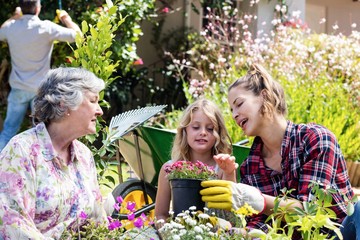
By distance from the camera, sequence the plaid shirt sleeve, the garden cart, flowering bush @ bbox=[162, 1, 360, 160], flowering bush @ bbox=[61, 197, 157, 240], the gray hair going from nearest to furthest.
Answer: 1. flowering bush @ bbox=[61, 197, 157, 240]
2. the gray hair
3. the plaid shirt sleeve
4. the garden cart
5. flowering bush @ bbox=[162, 1, 360, 160]

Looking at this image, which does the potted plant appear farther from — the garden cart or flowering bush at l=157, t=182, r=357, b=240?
the garden cart

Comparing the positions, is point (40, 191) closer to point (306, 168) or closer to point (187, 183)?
point (187, 183)

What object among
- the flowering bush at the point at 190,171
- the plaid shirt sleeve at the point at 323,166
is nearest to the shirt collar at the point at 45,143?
the flowering bush at the point at 190,171

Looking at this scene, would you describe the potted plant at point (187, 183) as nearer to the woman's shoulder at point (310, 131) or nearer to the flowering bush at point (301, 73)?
the woman's shoulder at point (310, 131)

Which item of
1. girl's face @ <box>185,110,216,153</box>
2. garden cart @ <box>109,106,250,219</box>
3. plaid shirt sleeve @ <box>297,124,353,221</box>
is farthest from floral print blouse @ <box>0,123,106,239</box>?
garden cart @ <box>109,106,250,219</box>

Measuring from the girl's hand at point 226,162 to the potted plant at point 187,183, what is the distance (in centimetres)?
6

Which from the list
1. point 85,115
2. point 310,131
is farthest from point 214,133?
point 85,115

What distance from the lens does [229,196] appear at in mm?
2842

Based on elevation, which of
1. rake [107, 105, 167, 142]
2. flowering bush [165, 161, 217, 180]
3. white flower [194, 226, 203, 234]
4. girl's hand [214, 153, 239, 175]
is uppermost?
rake [107, 105, 167, 142]

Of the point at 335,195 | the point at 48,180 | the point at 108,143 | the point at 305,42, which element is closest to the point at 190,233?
the point at 48,180

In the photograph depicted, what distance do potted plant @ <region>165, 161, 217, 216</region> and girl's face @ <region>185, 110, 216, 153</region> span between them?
78 cm

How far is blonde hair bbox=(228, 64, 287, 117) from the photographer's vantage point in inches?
129

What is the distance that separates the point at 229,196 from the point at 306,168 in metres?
0.45

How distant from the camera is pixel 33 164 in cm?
283
